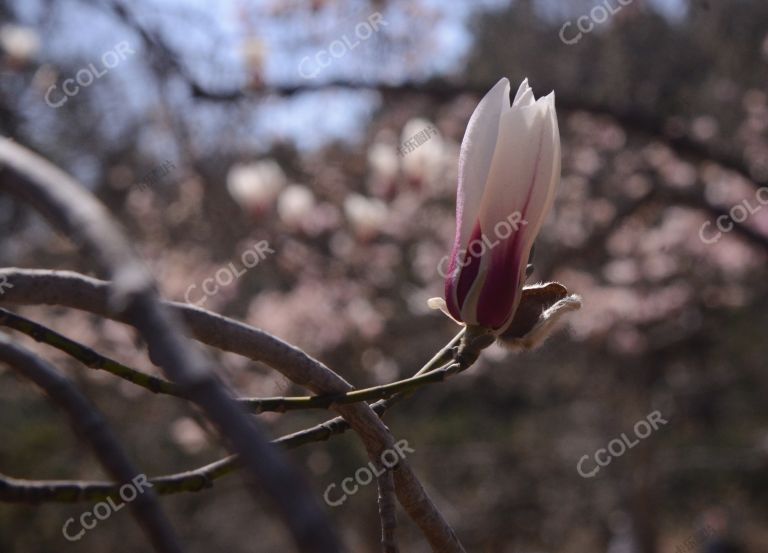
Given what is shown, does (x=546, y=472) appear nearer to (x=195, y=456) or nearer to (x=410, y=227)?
(x=410, y=227)

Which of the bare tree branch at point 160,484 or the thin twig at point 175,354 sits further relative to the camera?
the bare tree branch at point 160,484

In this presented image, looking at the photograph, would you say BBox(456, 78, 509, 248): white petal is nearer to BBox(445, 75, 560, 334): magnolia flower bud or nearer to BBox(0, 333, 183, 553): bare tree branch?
BBox(445, 75, 560, 334): magnolia flower bud

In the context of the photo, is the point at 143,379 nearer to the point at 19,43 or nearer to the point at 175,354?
the point at 175,354

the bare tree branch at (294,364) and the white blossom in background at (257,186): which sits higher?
the white blossom in background at (257,186)

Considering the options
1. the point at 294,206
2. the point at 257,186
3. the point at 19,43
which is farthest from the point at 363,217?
the point at 19,43

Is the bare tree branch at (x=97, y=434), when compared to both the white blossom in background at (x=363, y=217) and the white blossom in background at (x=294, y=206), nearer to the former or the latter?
the white blossom in background at (x=294, y=206)

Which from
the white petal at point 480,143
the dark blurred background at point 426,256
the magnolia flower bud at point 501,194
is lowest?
the magnolia flower bud at point 501,194

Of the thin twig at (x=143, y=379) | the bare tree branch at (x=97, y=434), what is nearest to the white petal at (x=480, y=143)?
the thin twig at (x=143, y=379)
